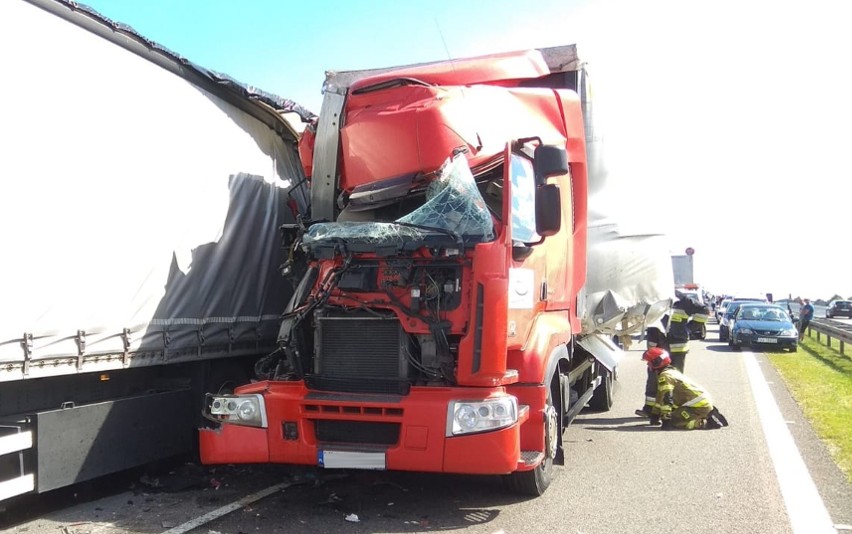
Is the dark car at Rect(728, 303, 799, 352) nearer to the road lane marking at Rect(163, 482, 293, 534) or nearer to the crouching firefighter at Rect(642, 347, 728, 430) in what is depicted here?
the crouching firefighter at Rect(642, 347, 728, 430)

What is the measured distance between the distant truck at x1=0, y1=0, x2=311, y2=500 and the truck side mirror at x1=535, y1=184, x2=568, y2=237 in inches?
96.8

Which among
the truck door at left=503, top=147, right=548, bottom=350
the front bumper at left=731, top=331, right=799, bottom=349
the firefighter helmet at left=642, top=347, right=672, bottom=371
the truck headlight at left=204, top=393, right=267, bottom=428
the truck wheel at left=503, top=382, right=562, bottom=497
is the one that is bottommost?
the front bumper at left=731, top=331, right=799, bottom=349

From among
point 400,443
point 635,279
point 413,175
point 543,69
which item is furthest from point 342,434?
point 635,279

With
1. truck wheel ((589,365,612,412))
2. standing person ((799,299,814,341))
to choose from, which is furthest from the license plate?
standing person ((799,299,814,341))

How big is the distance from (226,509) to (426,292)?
2169 millimetres

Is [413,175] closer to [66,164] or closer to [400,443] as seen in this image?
[400,443]

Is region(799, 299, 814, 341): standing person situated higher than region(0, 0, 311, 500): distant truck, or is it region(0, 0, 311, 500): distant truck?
region(0, 0, 311, 500): distant truck

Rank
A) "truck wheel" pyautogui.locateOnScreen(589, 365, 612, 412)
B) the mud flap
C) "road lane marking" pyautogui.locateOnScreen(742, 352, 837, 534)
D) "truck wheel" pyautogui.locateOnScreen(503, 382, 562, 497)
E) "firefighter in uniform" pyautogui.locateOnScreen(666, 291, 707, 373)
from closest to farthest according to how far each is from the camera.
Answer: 1. "road lane marking" pyautogui.locateOnScreen(742, 352, 837, 534)
2. "truck wheel" pyautogui.locateOnScreen(503, 382, 562, 497)
3. the mud flap
4. "truck wheel" pyautogui.locateOnScreen(589, 365, 612, 412)
5. "firefighter in uniform" pyautogui.locateOnScreen(666, 291, 707, 373)

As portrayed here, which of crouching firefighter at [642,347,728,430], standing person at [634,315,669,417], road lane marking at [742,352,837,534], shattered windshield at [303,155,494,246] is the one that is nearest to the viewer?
shattered windshield at [303,155,494,246]

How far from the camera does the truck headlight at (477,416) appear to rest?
178 inches

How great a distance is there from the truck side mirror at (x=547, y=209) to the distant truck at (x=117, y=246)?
2.46m

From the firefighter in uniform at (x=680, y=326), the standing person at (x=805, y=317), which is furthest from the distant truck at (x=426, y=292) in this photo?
the standing person at (x=805, y=317)

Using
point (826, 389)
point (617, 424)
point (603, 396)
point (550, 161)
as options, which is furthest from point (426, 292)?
point (826, 389)

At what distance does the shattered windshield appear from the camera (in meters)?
4.63
